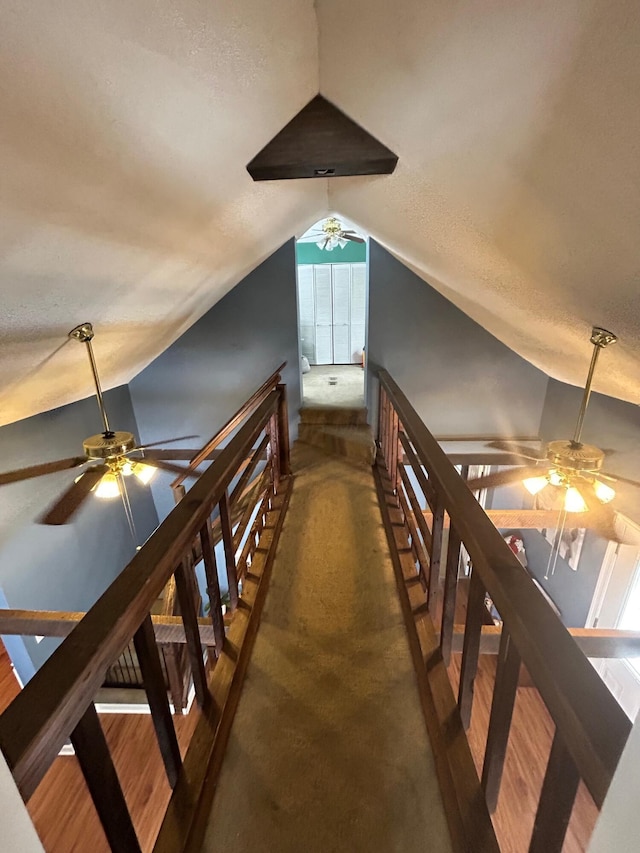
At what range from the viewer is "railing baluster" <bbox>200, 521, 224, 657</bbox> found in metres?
1.37

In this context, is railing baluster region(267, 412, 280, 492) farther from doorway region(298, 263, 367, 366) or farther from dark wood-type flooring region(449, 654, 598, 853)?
doorway region(298, 263, 367, 366)

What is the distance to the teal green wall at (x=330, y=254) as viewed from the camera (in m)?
6.71

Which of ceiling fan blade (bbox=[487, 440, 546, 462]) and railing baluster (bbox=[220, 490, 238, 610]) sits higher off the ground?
railing baluster (bbox=[220, 490, 238, 610])

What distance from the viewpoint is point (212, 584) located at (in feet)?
4.81

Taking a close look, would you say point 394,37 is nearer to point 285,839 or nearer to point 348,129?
point 348,129


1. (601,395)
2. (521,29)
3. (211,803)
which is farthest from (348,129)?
(601,395)

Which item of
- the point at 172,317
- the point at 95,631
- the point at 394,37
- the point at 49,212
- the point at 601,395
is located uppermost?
the point at 394,37

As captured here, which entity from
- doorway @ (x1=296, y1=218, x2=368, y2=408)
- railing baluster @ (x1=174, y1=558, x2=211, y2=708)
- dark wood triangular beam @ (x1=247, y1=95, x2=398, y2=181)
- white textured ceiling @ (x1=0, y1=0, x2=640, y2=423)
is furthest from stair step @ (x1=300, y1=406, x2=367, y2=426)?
railing baluster @ (x1=174, y1=558, x2=211, y2=708)

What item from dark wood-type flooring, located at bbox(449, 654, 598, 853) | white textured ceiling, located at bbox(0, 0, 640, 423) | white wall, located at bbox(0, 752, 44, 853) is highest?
white textured ceiling, located at bbox(0, 0, 640, 423)

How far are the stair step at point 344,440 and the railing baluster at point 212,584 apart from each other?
2.26 metres

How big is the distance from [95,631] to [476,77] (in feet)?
5.02

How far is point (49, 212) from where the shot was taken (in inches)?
50.1

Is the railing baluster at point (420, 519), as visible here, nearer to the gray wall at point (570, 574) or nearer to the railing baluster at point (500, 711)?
the railing baluster at point (500, 711)

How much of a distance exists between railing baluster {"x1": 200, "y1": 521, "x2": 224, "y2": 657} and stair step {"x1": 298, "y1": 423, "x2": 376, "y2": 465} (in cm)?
226
